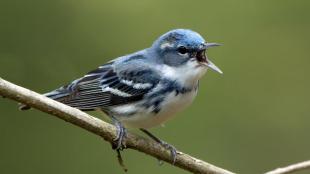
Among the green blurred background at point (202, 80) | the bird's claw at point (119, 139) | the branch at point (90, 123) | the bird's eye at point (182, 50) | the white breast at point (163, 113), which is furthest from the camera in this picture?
the green blurred background at point (202, 80)

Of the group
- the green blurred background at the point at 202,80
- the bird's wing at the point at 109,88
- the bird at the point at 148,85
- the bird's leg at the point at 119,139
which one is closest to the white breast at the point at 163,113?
the bird at the point at 148,85

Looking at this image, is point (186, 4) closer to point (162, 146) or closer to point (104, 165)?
point (104, 165)

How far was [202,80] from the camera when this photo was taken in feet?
24.7

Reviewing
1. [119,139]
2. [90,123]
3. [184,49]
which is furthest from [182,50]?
[90,123]

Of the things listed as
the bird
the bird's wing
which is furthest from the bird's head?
the bird's wing

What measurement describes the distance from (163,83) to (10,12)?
3.27 meters

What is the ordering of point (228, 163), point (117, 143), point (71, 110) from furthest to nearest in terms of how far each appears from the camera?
point (228, 163) < point (117, 143) < point (71, 110)

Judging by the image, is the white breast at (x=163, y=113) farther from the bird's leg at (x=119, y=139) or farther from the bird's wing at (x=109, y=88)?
the bird's leg at (x=119, y=139)

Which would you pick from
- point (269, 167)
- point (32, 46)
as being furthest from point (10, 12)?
point (269, 167)

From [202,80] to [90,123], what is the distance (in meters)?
3.50

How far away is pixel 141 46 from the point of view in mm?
7684

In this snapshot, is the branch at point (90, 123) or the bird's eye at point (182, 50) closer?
the branch at point (90, 123)

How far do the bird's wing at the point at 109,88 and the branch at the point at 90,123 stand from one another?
0.59 m

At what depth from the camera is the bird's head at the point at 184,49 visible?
16.3 ft
